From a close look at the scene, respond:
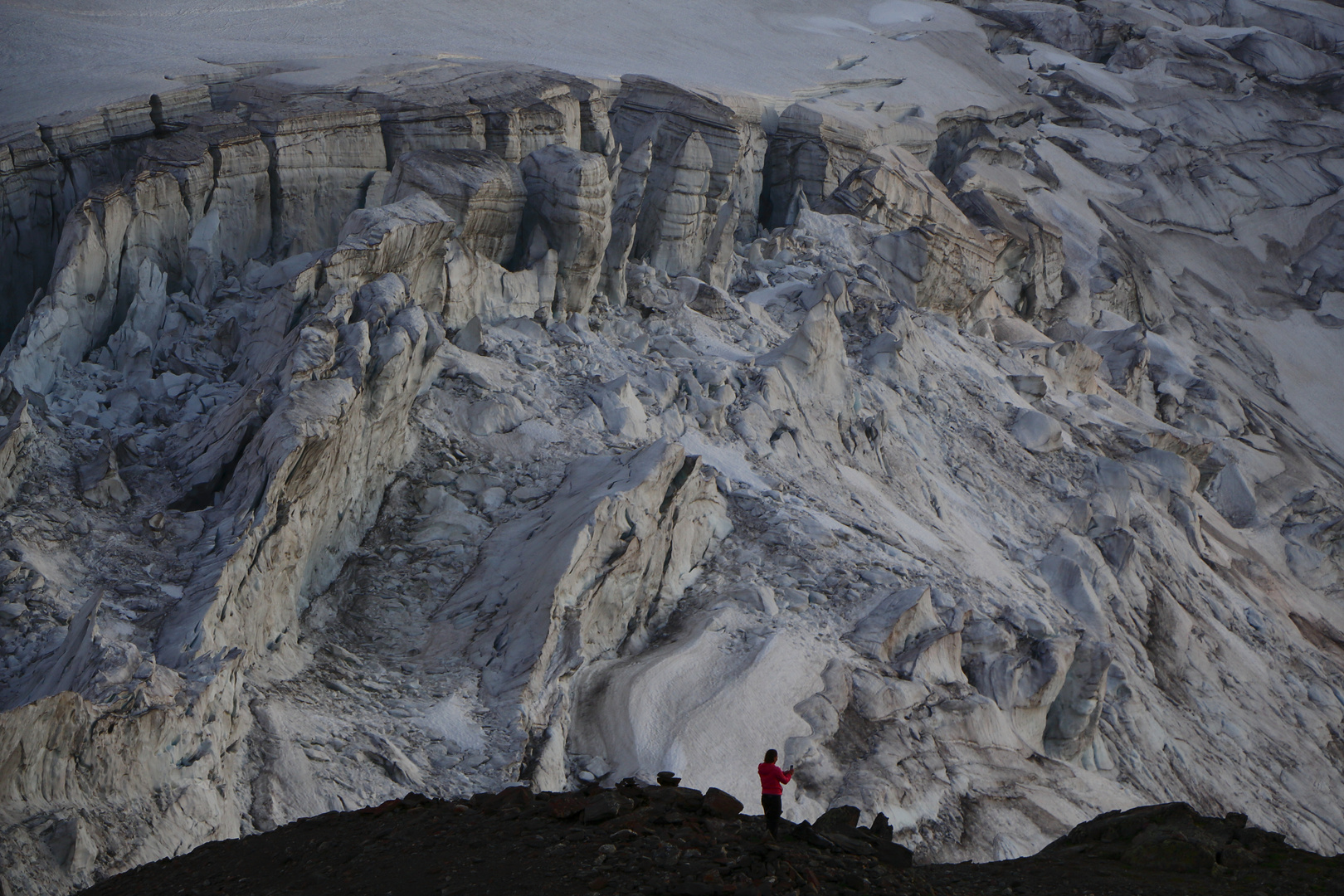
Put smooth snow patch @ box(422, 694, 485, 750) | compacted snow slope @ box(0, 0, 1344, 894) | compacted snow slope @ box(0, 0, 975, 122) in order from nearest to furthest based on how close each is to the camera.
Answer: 1. compacted snow slope @ box(0, 0, 1344, 894)
2. smooth snow patch @ box(422, 694, 485, 750)
3. compacted snow slope @ box(0, 0, 975, 122)

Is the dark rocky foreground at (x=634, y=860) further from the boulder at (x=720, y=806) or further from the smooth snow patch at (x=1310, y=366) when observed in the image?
the smooth snow patch at (x=1310, y=366)

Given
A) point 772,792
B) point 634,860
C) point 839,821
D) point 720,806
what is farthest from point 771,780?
point 839,821

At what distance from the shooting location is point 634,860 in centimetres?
870

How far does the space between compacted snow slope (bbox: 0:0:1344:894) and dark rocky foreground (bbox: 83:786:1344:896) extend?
2006 millimetres

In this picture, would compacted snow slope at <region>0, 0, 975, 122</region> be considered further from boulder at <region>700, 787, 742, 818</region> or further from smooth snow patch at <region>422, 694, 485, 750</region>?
boulder at <region>700, 787, 742, 818</region>

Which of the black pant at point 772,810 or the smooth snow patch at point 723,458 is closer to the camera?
the black pant at point 772,810

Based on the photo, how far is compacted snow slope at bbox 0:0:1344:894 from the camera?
13102mm

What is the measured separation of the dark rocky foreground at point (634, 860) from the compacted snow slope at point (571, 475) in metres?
2.01

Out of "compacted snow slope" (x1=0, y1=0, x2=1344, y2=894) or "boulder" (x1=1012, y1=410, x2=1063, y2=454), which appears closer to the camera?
"compacted snow slope" (x1=0, y1=0, x2=1344, y2=894)

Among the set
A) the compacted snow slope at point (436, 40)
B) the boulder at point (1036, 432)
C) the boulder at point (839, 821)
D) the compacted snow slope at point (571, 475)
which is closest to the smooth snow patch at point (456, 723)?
the compacted snow slope at point (571, 475)

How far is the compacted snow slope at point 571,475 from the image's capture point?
43.0 ft

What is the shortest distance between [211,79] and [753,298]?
11.8m

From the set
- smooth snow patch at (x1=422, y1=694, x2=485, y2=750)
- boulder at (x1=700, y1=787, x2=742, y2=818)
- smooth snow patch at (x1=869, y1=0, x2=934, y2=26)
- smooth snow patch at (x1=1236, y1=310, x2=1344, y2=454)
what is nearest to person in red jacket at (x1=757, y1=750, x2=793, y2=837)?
boulder at (x1=700, y1=787, x2=742, y2=818)

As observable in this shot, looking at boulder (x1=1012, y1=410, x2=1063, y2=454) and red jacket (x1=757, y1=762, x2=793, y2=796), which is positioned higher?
red jacket (x1=757, y1=762, x2=793, y2=796)
